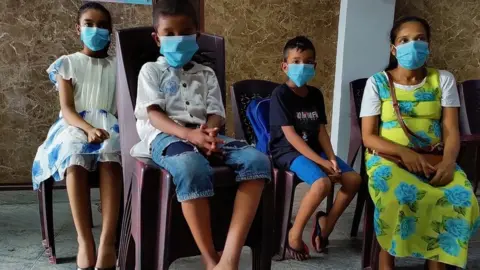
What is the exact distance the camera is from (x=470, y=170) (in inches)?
147

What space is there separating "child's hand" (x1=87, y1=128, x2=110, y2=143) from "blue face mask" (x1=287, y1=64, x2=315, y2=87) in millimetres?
998

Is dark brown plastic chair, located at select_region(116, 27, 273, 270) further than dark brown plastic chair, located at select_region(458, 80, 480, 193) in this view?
No

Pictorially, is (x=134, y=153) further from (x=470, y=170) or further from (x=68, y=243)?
(x=470, y=170)

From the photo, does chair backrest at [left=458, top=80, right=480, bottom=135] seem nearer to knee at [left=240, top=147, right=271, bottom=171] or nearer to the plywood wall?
the plywood wall

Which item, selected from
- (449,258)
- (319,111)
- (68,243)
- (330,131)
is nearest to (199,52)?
(319,111)

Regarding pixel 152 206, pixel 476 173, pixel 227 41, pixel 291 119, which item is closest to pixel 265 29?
pixel 227 41

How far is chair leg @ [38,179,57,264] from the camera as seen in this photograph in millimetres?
2135

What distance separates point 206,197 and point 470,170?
2940mm

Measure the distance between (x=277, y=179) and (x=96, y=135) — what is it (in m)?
0.90

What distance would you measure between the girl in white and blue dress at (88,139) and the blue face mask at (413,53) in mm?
1393

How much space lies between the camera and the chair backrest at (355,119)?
2.59 m

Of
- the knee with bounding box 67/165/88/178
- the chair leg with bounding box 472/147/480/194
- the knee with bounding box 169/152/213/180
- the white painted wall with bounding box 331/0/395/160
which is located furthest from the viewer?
the chair leg with bounding box 472/147/480/194

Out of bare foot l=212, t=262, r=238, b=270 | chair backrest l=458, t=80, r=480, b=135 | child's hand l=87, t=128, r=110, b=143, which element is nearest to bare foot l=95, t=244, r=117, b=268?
child's hand l=87, t=128, r=110, b=143

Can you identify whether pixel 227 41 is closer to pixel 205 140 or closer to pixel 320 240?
pixel 320 240
